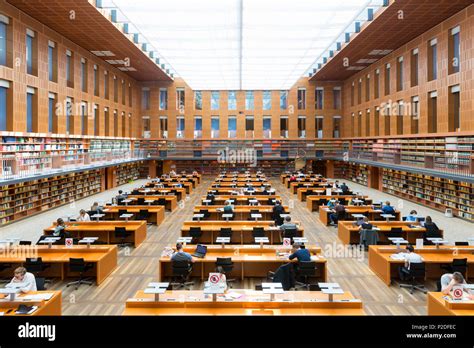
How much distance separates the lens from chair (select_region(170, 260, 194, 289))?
776cm

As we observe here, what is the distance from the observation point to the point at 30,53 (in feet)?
55.6

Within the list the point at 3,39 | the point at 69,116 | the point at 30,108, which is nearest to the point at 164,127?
the point at 69,116

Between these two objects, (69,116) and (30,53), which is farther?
(69,116)

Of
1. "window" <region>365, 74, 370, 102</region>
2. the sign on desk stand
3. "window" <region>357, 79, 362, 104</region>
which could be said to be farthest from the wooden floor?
"window" <region>357, 79, 362, 104</region>

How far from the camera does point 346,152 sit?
98.2 ft

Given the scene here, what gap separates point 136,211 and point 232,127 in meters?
21.8

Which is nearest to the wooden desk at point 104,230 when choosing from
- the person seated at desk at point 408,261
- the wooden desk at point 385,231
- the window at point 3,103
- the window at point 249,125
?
the wooden desk at point 385,231

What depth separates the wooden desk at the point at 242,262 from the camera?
816 centimetres

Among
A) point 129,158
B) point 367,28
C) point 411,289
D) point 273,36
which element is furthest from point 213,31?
point 411,289

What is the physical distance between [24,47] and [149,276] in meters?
12.0

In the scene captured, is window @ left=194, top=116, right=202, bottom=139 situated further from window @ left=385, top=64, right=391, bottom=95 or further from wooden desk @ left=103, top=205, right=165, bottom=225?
wooden desk @ left=103, top=205, right=165, bottom=225

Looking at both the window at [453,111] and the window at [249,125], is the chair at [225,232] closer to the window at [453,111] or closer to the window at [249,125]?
the window at [453,111]

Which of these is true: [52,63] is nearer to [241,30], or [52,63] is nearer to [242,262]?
[241,30]

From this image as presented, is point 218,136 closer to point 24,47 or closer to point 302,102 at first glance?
point 302,102
